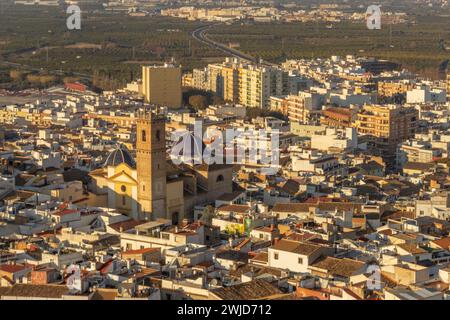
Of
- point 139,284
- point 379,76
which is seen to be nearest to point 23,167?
point 139,284

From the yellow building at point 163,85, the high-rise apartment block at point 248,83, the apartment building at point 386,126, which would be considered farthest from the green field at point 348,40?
the apartment building at point 386,126

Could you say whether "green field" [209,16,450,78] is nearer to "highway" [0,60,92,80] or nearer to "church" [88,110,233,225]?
"highway" [0,60,92,80]

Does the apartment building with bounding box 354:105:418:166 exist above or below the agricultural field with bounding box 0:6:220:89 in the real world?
above

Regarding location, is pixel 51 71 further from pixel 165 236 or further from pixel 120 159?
pixel 165 236

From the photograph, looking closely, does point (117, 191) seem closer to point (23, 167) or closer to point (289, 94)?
point (23, 167)

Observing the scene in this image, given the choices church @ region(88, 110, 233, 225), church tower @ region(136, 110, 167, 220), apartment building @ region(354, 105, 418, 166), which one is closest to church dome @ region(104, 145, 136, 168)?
church @ region(88, 110, 233, 225)
